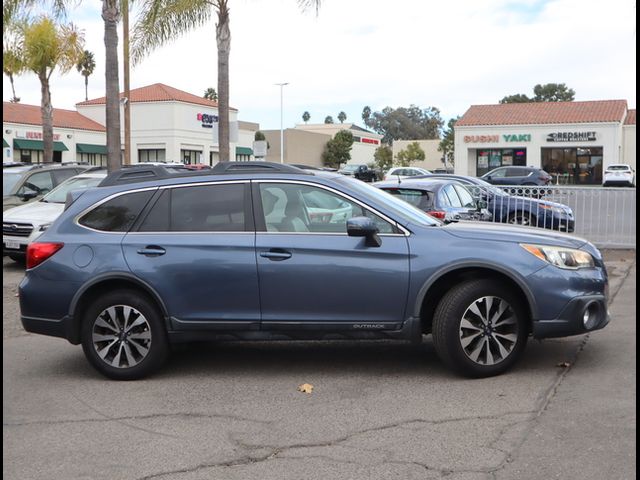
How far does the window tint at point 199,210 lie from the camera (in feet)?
21.1

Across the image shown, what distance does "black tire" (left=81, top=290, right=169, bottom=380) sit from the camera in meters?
6.33

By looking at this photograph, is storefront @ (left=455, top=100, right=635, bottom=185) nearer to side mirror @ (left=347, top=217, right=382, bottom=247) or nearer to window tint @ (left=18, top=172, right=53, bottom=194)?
window tint @ (left=18, top=172, right=53, bottom=194)

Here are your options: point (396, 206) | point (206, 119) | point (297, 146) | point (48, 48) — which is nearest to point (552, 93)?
point (297, 146)

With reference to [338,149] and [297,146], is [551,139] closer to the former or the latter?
[297,146]

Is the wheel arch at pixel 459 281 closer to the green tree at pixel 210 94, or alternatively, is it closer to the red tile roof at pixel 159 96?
the red tile roof at pixel 159 96

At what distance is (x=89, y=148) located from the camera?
5591 centimetres

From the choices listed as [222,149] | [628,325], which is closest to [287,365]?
[628,325]

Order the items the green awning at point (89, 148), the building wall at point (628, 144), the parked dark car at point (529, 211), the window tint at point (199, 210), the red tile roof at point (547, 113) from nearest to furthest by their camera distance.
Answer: the window tint at point (199, 210) → the parked dark car at point (529, 211) → the red tile roof at point (547, 113) → the green awning at point (89, 148) → the building wall at point (628, 144)

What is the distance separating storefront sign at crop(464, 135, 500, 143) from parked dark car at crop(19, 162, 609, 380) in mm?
51875

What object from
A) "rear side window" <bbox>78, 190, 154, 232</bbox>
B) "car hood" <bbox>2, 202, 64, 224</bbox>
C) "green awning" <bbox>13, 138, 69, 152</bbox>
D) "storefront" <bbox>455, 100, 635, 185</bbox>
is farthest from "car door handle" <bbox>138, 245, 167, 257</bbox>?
"storefront" <bbox>455, 100, 635, 185</bbox>

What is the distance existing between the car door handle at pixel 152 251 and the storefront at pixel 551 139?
52.2 meters

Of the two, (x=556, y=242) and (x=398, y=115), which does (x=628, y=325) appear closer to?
(x=556, y=242)

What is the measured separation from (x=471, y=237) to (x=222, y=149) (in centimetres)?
1509

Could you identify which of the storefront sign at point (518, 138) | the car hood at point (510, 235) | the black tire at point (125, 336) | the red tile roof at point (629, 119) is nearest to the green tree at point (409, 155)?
the red tile roof at point (629, 119)
